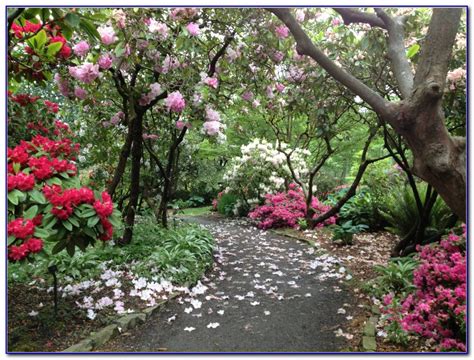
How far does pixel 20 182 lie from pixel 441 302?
2.45 m

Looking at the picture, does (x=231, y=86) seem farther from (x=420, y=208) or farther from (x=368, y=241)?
(x=368, y=241)

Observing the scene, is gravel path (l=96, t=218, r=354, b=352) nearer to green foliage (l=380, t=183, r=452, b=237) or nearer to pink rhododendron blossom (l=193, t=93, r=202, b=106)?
green foliage (l=380, t=183, r=452, b=237)

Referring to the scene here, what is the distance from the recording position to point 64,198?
2146mm

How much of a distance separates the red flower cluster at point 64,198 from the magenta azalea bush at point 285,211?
17.6 feet

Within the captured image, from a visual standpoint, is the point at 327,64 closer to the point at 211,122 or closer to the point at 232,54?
the point at 211,122

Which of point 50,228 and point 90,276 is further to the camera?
point 90,276

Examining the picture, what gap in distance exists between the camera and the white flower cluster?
892 centimetres

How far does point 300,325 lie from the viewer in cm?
302

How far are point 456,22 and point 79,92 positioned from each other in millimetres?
3012

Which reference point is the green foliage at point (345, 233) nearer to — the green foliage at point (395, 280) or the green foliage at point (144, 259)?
the green foliage at point (144, 259)

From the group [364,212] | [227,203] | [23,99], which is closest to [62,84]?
[23,99]

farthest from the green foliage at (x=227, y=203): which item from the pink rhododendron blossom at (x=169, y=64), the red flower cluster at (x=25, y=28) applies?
the red flower cluster at (x=25, y=28)

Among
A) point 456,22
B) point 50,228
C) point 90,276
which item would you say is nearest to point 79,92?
point 90,276

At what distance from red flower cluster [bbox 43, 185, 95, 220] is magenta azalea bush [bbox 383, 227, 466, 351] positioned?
2.01 meters
